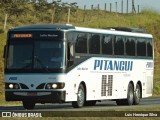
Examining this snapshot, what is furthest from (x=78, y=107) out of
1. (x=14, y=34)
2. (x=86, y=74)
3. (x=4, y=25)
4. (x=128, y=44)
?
(x=4, y=25)

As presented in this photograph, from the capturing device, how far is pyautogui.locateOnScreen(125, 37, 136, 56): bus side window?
34969mm

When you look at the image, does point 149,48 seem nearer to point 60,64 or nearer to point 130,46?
point 130,46

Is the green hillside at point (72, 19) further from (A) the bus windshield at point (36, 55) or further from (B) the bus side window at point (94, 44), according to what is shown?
(A) the bus windshield at point (36, 55)

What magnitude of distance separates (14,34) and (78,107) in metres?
3.93

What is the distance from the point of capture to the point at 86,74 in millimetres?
30891

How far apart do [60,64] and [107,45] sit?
16.0 ft

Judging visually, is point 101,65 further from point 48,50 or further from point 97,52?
point 48,50

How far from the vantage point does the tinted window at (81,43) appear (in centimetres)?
2986

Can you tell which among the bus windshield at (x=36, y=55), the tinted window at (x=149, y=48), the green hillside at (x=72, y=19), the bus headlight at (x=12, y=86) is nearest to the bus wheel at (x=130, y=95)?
the tinted window at (x=149, y=48)

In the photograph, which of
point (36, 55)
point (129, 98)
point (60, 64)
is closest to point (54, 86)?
point (60, 64)

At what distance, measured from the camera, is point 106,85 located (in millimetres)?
33000

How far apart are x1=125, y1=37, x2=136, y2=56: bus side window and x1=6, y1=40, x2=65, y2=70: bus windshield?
6939 mm

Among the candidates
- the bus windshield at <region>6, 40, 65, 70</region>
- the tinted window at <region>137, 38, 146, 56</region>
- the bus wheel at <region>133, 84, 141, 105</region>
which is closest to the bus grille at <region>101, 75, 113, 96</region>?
the bus wheel at <region>133, 84, 141, 105</region>

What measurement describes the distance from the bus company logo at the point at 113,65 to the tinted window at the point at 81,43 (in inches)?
49.9
